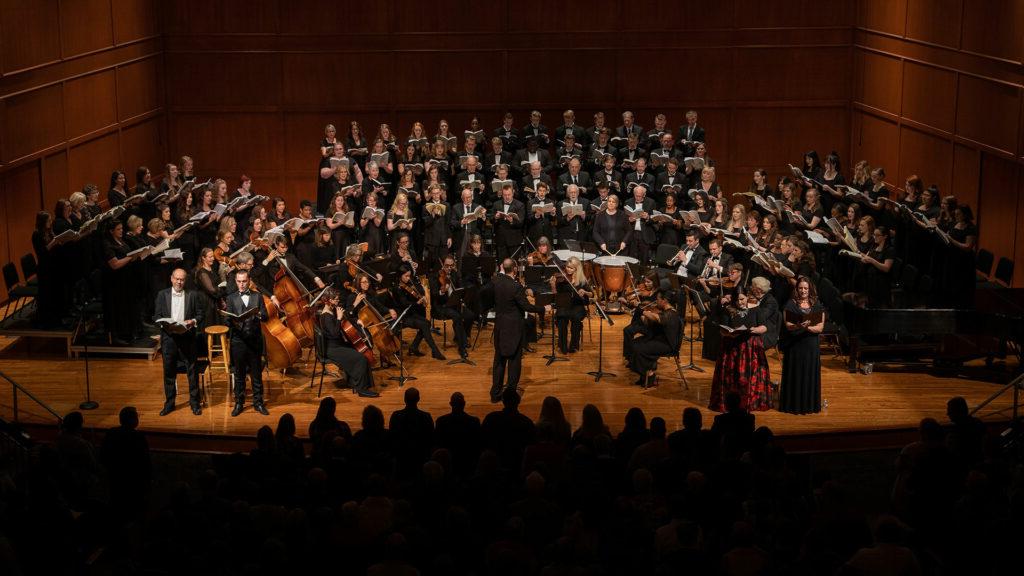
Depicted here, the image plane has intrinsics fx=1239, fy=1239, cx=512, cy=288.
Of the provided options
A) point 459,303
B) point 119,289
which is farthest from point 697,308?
point 119,289

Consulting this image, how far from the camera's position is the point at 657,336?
41.9 feet

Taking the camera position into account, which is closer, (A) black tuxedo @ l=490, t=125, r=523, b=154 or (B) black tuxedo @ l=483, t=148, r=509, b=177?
(B) black tuxedo @ l=483, t=148, r=509, b=177

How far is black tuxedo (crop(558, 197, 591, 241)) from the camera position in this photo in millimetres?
15773

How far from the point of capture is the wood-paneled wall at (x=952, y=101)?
1490 cm

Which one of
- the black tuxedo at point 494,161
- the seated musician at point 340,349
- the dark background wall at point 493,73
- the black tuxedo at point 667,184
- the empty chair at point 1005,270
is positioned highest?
the dark background wall at point 493,73

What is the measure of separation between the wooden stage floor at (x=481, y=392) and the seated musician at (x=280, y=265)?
3.75 ft

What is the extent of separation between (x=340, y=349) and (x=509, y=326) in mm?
1741

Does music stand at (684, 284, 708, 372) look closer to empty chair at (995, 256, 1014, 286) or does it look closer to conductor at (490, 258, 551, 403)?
conductor at (490, 258, 551, 403)

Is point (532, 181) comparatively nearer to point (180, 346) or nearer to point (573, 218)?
point (573, 218)

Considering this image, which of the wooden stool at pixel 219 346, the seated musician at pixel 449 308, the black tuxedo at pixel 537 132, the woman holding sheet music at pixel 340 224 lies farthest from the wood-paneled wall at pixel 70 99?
the black tuxedo at pixel 537 132

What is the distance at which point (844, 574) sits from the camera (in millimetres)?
6332

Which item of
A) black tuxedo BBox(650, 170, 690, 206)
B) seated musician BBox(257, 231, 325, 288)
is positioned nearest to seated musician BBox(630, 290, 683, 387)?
seated musician BBox(257, 231, 325, 288)

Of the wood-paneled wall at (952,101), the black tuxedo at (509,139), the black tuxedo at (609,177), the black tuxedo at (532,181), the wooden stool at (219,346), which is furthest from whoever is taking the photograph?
the black tuxedo at (509,139)

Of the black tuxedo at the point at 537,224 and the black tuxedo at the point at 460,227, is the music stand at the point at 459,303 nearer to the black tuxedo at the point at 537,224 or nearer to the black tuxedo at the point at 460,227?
the black tuxedo at the point at 460,227
